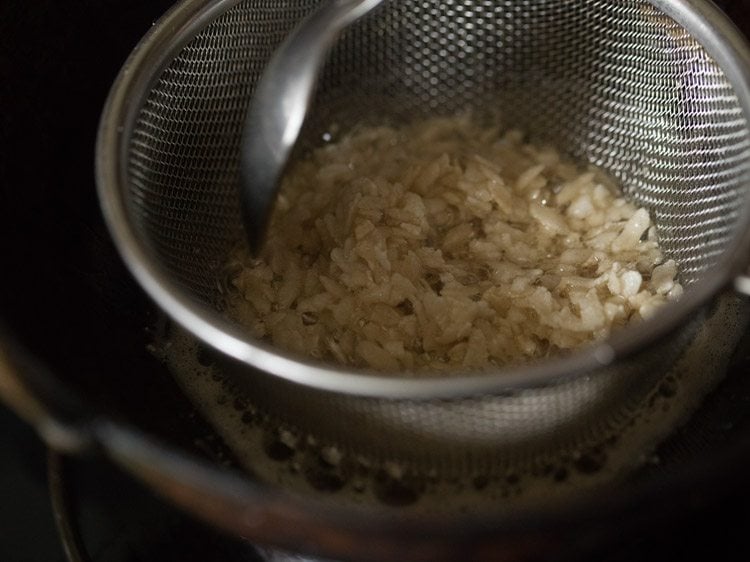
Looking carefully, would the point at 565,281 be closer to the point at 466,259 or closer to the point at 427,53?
the point at 466,259

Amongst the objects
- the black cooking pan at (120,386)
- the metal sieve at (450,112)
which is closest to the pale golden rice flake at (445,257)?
the metal sieve at (450,112)

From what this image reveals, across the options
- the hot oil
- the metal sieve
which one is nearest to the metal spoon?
the metal sieve

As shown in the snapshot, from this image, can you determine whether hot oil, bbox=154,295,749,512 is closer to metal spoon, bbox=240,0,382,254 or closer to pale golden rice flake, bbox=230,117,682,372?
pale golden rice flake, bbox=230,117,682,372

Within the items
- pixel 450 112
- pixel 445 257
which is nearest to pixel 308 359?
pixel 445 257

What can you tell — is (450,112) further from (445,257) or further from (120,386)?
(120,386)

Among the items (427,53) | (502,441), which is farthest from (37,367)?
(427,53)

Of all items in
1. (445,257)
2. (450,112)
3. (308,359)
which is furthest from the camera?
(450,112)

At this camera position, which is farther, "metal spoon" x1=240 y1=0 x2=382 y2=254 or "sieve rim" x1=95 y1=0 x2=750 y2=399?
"metal spoon" x1=240 y1=0 x2=382 y2=254
